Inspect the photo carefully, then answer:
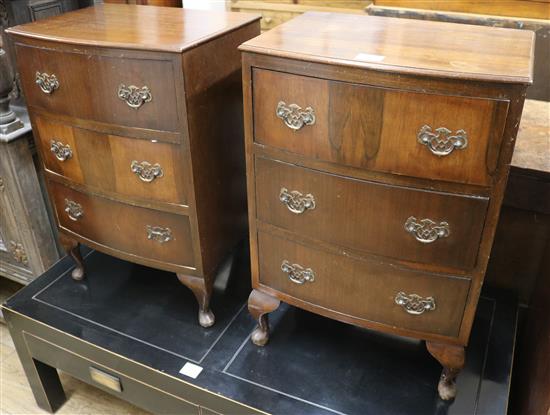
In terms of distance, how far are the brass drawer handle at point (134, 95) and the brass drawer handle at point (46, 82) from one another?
0.59ft

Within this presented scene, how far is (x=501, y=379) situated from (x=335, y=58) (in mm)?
832

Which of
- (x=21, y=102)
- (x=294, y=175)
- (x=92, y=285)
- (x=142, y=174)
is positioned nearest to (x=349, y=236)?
(x=294, y=175)

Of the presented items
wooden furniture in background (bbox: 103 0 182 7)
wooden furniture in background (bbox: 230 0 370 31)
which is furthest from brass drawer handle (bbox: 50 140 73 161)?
wooden furniture in background (bbox: 230 0 370 31)

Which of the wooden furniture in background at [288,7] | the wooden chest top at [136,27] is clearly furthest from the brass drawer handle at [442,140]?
the wooden furniture in background at [288,7]

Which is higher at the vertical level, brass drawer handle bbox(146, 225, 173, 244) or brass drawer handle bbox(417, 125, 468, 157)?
brass drawer handle bbox(417, 125, 468, 157)

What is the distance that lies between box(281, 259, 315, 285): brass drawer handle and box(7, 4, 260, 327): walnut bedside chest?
0.23m

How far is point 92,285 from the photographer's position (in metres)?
1.53

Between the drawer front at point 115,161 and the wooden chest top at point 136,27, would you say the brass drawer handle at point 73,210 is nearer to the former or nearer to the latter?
the drawer front at point 115,161

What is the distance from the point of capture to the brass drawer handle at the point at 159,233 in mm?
1263

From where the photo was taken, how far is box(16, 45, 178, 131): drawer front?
108 cm

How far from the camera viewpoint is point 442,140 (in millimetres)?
880

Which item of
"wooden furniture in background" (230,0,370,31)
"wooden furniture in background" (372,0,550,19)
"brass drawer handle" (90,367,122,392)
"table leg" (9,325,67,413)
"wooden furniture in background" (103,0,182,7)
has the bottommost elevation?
"table leg" (9,325,67,413)

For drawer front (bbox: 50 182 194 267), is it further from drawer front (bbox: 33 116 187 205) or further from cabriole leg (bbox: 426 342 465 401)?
cabriole leg (bbox: 426 342 465 401)

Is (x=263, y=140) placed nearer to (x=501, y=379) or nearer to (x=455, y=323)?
(x=455, y=323)
